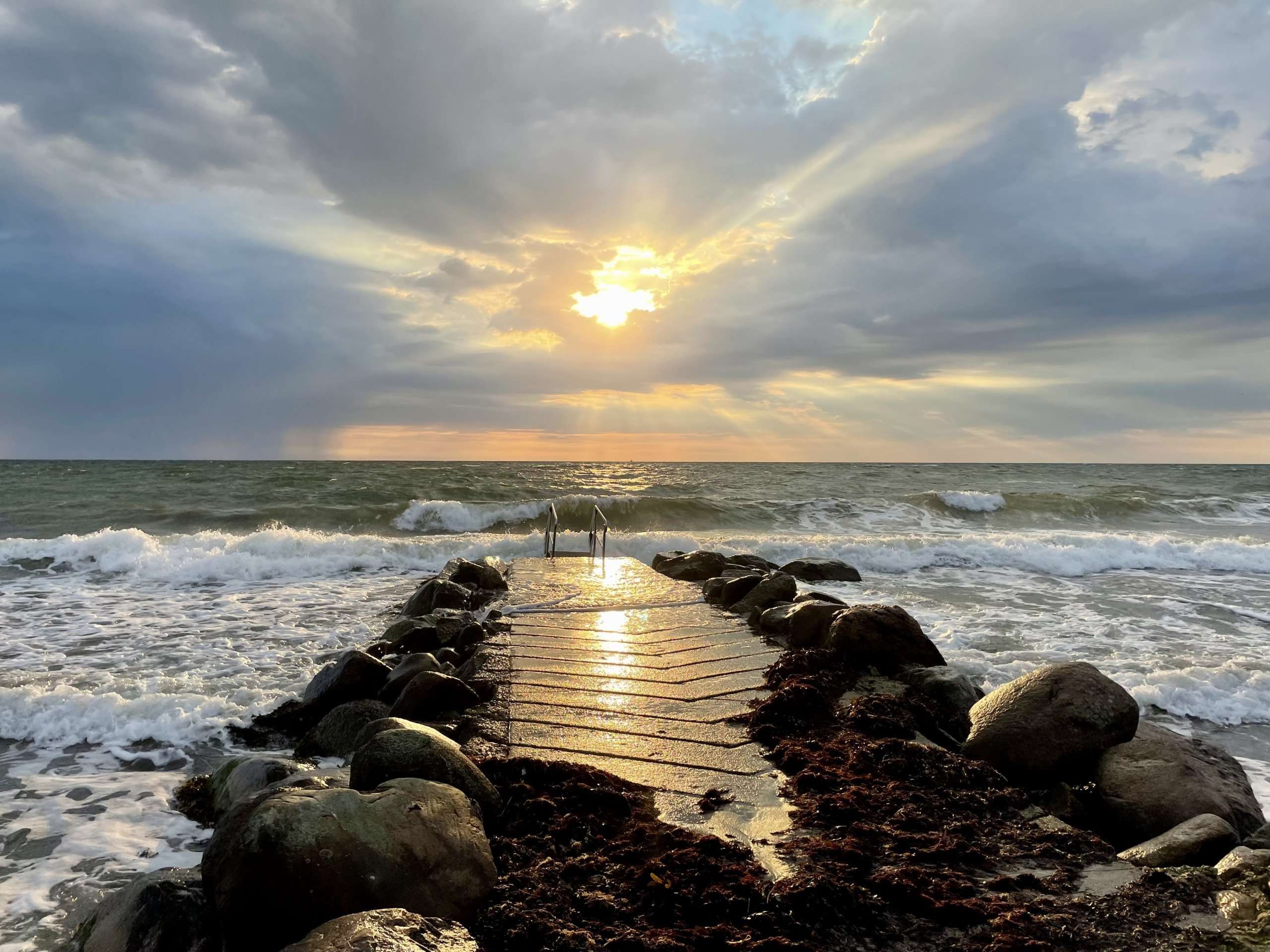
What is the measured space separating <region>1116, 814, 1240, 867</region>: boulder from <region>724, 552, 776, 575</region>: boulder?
9573mm

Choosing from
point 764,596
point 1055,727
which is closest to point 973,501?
point 764,596

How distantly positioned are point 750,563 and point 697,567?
4.26 ft

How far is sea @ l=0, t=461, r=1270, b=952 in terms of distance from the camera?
19.0 ft

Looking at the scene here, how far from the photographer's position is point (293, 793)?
3373 mm

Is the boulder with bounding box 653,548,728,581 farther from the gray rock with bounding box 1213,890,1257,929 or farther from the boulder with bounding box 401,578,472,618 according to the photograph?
the gray rock with bounding box 1213,890,1257,929

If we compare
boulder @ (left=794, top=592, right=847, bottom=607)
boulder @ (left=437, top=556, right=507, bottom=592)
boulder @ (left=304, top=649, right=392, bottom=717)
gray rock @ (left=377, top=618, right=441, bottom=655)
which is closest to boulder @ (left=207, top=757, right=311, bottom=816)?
boulder @ (left=304, top=649, right=392, bottom=717)

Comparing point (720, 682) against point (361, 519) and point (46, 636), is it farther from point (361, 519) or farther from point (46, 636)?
point (361, 519)

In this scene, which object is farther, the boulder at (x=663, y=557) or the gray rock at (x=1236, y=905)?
the boulder at (x=663, y=557)

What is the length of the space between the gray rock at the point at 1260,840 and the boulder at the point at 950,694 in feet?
6.18

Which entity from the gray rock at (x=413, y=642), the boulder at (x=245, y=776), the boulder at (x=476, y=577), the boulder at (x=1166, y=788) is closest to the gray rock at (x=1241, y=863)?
the boulder at (x=1166, y=788)

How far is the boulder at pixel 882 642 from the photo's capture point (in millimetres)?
6953

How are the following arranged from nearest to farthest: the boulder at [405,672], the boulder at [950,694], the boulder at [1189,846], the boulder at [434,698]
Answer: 1. the boulder at [1189,846]
2. the boulder at [434,698]
3. the boulder at [950,694]
4. the boulder at [405,672]

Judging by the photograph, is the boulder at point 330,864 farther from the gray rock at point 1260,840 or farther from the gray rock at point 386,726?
the gray rock at point 1260,840

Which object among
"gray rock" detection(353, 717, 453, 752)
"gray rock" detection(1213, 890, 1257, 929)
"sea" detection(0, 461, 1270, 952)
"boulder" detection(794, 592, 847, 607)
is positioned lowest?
"sea" detection(0, 461, 1270, 952)
